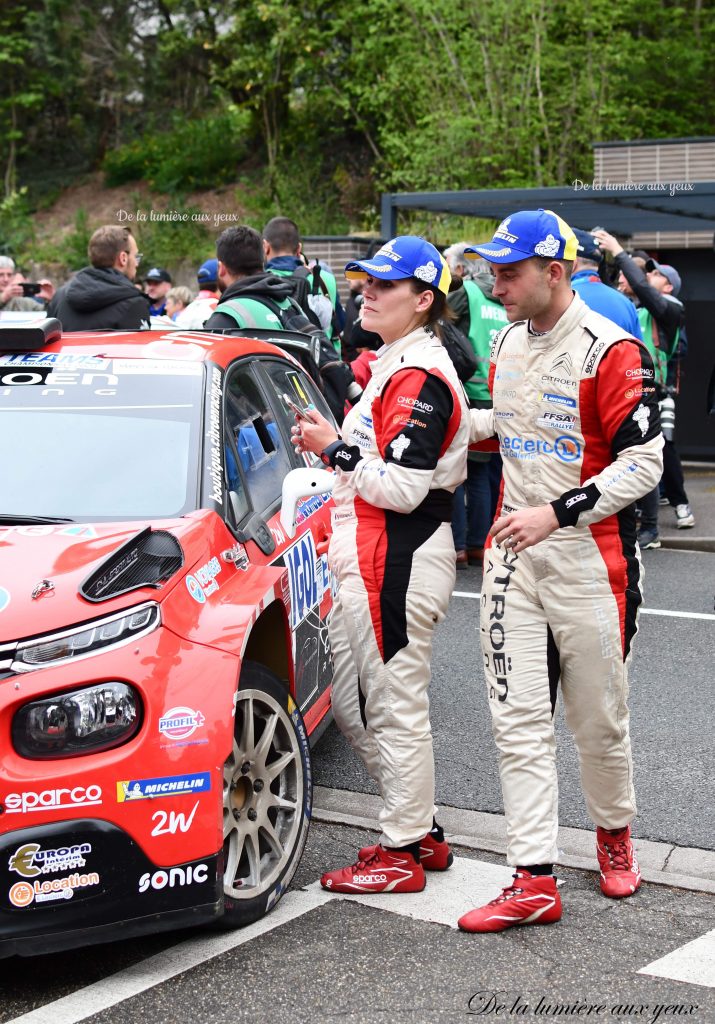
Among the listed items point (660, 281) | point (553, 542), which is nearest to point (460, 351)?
point (660, 281)

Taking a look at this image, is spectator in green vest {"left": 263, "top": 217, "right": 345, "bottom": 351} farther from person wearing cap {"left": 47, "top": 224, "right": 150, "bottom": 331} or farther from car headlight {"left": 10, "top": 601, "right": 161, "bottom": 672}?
car headlight {"left": 10, "top": 601, "right": 161, "bottom": 672}

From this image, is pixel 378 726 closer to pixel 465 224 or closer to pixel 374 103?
pixel 465 224

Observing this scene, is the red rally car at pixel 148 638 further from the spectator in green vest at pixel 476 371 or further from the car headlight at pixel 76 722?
the spectator in green vest at pixel 476 371

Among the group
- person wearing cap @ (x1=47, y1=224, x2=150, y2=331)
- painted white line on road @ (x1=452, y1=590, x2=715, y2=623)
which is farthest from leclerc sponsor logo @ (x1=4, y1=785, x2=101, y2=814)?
painted white line on road @ (x1=452, y1=590, x2=715, y2=623)

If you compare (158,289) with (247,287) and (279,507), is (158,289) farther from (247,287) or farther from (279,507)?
(279,507)

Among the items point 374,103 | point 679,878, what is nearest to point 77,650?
point 679,878

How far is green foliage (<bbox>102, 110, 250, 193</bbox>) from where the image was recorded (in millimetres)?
31859

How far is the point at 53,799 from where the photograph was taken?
312 cm

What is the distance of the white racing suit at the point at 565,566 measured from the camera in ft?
12.3

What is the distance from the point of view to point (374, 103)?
25.1 metres

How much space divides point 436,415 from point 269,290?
137 inches

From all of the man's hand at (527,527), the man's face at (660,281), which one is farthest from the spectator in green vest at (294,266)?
the man's hand at (527,527)

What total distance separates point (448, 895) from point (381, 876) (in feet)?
0.71

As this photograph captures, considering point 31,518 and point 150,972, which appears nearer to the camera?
point 150,972
